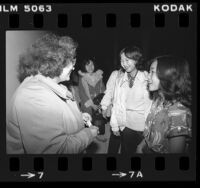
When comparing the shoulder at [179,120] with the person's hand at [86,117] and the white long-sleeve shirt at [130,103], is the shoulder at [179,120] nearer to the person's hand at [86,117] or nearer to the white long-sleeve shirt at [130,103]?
the white long-sleeve shirt at [130,103]

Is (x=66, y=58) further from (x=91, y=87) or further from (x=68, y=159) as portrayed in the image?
(x=68, y=159)

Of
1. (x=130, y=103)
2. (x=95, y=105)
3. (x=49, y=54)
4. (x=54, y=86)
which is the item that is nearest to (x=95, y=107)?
(x=95, y=105)

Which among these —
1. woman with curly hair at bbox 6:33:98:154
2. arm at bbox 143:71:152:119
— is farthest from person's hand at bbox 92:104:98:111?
arm at bbox 143:71:152:119

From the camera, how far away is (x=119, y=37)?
8297mm

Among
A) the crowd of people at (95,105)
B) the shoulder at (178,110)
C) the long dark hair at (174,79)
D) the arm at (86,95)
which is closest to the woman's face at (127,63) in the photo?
the crowd of people at (95,105)

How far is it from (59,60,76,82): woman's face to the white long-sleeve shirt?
443mm

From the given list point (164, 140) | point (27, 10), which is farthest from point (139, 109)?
point (27, 10)

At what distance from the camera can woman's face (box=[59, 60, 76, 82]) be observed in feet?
27.2

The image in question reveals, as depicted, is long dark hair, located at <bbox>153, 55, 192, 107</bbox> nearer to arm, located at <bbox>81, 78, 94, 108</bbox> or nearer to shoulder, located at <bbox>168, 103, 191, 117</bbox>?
shoulder, located at <bbox>168, 103, 191, 117</bbox>

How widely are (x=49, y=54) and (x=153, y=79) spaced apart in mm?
997

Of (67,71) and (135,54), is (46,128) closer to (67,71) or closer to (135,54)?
(67,71)

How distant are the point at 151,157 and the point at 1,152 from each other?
141cm

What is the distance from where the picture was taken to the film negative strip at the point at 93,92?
27.1ft

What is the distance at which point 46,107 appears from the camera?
8234mm
